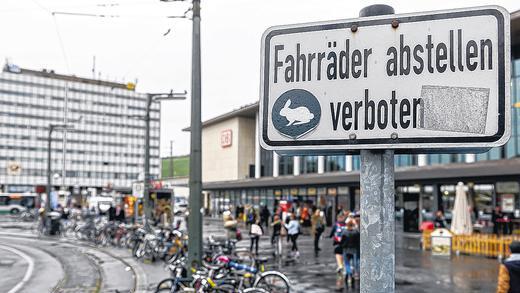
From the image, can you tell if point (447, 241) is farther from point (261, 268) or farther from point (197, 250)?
point (197, 250)

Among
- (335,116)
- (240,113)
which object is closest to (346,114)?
(335,116)

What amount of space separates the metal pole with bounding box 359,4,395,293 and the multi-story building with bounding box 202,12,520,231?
20.7 feet

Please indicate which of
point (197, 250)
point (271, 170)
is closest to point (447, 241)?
point (197, 250)

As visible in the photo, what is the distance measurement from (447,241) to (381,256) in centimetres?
1830

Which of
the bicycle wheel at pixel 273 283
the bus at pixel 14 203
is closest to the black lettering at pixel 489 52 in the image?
the bicycle wheel at pixel 273 283

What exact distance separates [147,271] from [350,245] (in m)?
6.05

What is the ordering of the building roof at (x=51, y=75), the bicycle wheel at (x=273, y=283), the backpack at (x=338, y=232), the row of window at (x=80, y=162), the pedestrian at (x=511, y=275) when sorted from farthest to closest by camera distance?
the row of window at (x=80, y=162) → the building roof at (x=51, y=75) → the backpack at (x=338, y=232) → the bicycle wheel at (x=273, y=283) → the pedestrian at (x=511, y=275)

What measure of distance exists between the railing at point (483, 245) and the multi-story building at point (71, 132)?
96.8 meters

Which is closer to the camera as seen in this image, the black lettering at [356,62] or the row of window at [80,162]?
the black lettering at [356,62]

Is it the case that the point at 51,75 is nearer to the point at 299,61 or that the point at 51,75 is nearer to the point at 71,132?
the point at 71,132

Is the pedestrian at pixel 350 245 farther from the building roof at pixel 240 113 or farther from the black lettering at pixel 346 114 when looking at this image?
the building roof at pixel 240 113

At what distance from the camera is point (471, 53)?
5.88 ft

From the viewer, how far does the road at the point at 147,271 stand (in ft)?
41.2

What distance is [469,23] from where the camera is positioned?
180 cm
